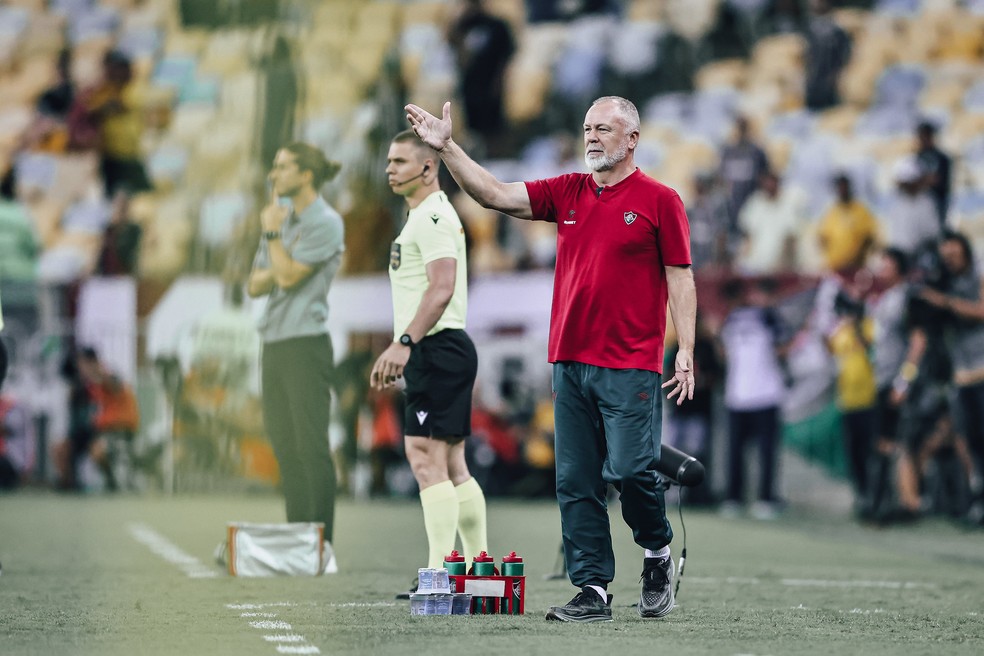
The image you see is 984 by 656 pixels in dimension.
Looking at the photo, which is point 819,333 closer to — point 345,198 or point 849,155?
point 849,155

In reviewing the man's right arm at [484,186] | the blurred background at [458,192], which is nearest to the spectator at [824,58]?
the blurred background at [458,192]

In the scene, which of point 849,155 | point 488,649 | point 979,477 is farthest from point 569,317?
point 849,155

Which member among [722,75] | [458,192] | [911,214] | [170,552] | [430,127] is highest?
[722,75]

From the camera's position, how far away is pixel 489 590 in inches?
267

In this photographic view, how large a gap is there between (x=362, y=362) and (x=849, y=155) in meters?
6.49

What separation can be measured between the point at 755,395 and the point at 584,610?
30.6 ft

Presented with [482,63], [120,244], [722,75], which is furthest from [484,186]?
[722,75]

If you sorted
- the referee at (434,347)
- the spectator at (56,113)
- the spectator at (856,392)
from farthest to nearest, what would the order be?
the spectator at (56,113) → the spectator at (856,392) → the referee at (434,347)

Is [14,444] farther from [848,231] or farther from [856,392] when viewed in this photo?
[848,231]

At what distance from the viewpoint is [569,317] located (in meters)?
6.60

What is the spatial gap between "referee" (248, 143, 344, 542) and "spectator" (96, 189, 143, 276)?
9.30m

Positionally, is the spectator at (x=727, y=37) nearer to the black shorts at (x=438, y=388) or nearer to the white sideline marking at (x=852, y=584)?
the white sideline marking at (x=852, y=584)

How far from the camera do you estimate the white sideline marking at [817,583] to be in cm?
857

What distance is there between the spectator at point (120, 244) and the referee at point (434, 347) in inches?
427
